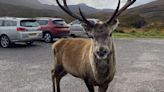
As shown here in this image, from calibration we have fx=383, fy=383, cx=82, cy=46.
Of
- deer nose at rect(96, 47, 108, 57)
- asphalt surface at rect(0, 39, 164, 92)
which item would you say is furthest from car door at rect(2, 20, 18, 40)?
deer nose at rect(96, 47, 108, 57)

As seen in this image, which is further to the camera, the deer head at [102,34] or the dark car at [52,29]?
the dark car at [52,29]

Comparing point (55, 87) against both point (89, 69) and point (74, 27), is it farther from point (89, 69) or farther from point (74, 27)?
point (74, 27)

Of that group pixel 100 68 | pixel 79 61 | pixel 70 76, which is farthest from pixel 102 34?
pixel 70 76

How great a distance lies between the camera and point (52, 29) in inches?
1097

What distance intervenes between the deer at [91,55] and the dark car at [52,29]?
736 inches

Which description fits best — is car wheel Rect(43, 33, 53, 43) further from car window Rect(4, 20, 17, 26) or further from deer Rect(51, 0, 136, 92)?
deer Rect(51, 0, 136, 92)

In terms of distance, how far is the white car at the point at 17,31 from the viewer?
23464 millimetres

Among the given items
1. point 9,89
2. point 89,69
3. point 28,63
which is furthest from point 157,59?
point 89,69

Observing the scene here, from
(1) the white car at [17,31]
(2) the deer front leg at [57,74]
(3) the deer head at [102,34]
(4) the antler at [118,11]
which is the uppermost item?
(4) the antler at [118,11]

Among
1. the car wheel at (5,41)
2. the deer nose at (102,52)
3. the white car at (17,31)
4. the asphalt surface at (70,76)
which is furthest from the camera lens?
the car wheel at (5,41)

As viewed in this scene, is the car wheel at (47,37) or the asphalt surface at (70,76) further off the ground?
the asphalt surface at (70,76)

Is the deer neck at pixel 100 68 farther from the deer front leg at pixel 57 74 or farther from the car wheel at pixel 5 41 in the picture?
the car wheel at pixel 5 41

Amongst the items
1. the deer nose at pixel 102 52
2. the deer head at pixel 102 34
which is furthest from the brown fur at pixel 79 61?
the deer nose at pixel 102 52

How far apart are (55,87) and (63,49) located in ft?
3.60
